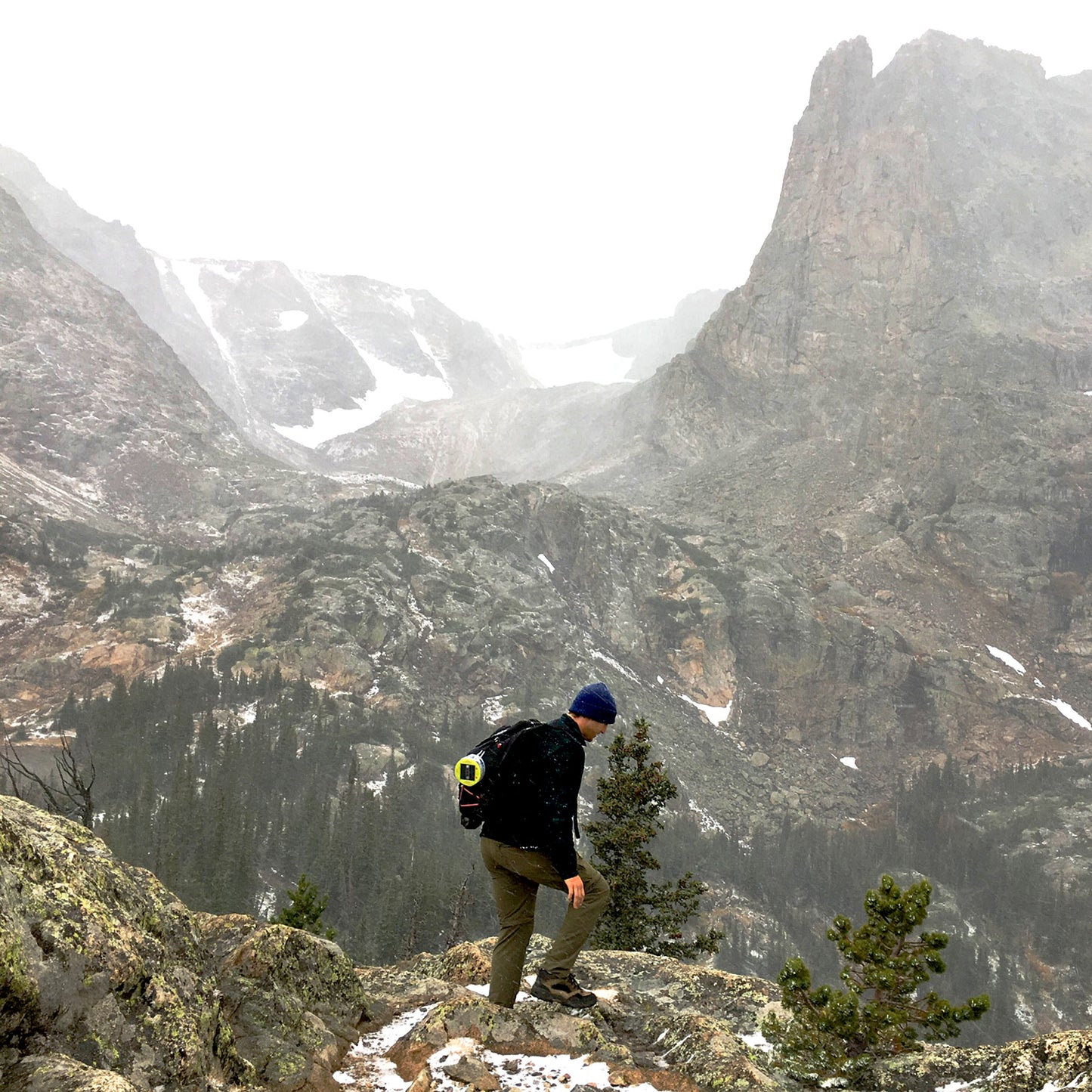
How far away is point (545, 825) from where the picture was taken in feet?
23.3

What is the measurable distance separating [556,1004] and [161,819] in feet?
261

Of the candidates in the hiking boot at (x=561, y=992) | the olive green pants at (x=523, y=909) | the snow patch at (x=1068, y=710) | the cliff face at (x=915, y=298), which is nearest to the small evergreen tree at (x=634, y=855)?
the hiking boot at (x=561, y=992)

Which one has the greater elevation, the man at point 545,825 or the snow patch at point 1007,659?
the man at point 545,825

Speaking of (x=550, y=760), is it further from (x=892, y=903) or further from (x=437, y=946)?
(x=437, y=946)

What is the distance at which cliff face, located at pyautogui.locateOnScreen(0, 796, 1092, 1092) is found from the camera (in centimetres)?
444

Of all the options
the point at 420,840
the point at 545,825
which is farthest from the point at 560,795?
the point at 420,840

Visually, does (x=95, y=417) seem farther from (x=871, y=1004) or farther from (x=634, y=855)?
(x=871, y=1004)

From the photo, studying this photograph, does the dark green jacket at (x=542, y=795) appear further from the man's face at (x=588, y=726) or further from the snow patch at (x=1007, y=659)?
the snow patch at (x=1007, y=659)

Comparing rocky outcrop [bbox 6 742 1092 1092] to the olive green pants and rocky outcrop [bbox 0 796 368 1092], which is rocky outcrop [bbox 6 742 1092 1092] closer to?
rocky outcrop [bbox 0 796 368 1092]

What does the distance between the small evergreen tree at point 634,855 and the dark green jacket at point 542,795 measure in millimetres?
17288

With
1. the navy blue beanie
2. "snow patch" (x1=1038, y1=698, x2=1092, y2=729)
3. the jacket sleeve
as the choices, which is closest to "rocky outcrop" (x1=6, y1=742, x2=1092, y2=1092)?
the jacket sleeve

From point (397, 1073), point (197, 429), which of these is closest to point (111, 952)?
point (397, 1073)

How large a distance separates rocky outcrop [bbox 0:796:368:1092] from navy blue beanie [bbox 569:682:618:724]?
402 cm

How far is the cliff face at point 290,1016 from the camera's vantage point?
444 centimetres
